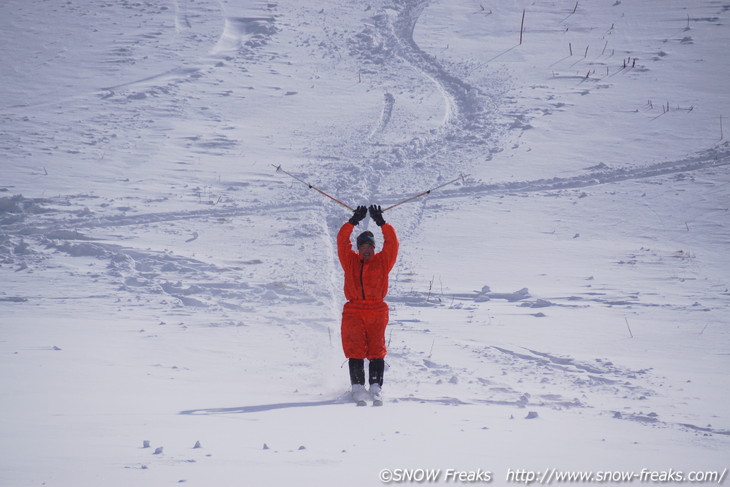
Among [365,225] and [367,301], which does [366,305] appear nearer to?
[367,301]

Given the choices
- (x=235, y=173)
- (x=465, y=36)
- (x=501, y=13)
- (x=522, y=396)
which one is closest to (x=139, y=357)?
(x=522, y=396)

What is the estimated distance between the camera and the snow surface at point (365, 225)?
3.73 metres

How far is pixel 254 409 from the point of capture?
169 inches

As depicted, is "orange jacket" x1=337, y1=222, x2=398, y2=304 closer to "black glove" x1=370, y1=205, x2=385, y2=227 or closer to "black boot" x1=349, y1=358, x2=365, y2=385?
"black glove" x1=370, y1=205, x2=385, y2=227

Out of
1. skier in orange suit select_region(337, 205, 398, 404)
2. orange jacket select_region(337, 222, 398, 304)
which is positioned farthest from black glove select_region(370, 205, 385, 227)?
orange jacket select_region(337, 222, 398, 304)

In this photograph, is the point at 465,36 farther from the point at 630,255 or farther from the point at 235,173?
the point at 630,255

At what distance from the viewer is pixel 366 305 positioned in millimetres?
4988

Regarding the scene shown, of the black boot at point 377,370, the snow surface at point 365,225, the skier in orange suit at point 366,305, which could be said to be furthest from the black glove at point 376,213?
the snow surface at point 365,225

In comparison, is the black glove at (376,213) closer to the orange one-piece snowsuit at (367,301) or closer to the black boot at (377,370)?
the orange one-piece snowsuit at (367,301)

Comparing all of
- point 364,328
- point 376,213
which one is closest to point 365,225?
point 376,213

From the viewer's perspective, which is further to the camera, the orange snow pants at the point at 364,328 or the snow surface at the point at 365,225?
the orange snow pants at the point at 364,328

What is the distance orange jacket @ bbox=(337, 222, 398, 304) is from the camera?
16.3 ft

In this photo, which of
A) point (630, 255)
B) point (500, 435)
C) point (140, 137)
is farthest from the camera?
point (140, 137)

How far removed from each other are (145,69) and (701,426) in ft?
43.4
